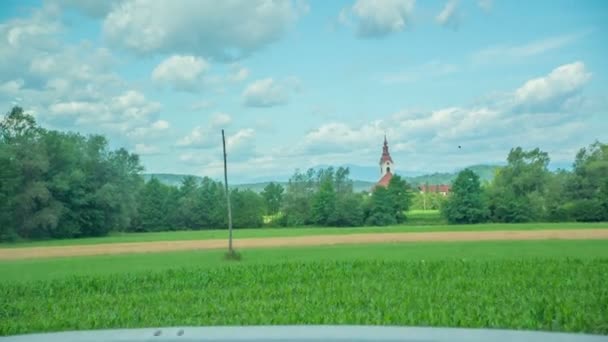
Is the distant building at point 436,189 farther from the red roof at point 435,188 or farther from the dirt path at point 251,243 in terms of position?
the dirt path at point 251,243

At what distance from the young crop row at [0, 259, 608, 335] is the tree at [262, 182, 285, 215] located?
A: 15821 millimetres

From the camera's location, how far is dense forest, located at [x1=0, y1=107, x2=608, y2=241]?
22.8 metres

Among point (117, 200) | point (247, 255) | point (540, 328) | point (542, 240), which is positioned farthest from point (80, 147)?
point (540, 328)

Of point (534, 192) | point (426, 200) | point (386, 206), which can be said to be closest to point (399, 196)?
point (386, 206)

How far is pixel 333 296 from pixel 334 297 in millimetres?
102

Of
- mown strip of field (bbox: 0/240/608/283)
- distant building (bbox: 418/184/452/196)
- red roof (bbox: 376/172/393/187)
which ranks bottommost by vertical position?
mown strip of field (bbox: 0/240/608/283)

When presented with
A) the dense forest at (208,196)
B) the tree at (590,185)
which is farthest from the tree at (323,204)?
the tree at (590,185)

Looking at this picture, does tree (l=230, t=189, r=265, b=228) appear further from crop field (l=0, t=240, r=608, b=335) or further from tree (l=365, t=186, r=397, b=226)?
crop field (l=0, t=240, r=608, b=335)

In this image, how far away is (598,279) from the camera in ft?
26.5

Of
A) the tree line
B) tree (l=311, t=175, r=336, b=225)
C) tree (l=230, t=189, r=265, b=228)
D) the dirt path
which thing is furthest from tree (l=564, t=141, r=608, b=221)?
tree (l=230, t=189, r=265, b=228)

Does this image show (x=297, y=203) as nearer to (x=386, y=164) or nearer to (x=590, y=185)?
(x=386, y=164)

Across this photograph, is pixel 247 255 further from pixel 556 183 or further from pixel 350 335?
pixel 556 183

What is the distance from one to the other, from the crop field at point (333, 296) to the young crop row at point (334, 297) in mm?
12

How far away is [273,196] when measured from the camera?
27.5 metres
